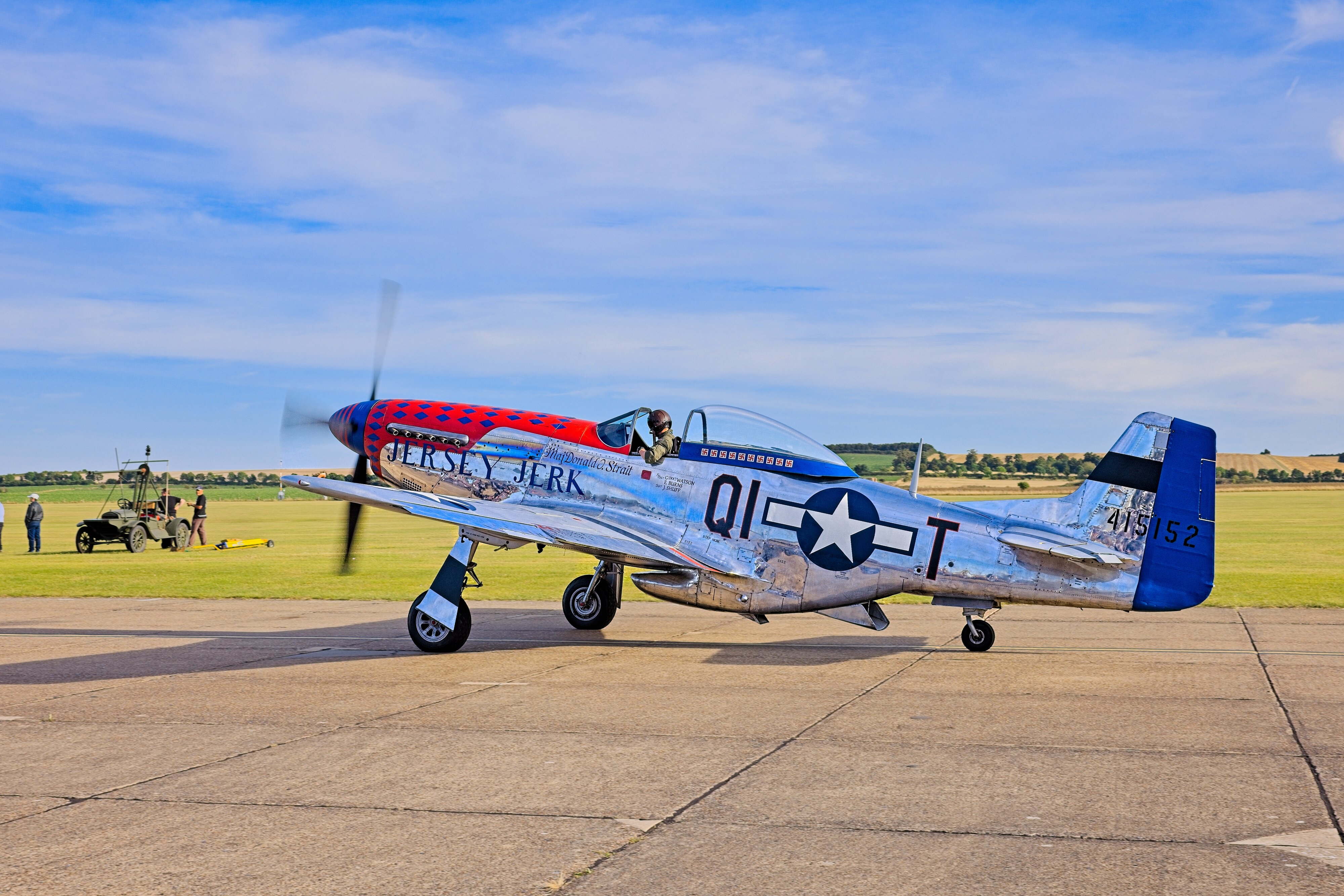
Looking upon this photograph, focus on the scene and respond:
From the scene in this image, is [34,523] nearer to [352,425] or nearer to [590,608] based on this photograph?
[352,425]

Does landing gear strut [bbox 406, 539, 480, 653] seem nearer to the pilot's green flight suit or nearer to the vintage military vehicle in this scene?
the pilot's green flight suit

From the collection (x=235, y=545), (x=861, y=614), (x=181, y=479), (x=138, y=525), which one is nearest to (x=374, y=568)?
(x=235, y=545)

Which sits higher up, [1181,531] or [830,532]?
[1181,531]

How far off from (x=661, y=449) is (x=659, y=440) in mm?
137

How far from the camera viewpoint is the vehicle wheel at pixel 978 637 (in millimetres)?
13023

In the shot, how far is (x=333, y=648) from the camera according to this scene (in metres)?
13.8

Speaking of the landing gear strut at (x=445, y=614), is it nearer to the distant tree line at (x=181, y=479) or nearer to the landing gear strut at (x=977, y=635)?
the landing gear strut at (x=977, y=635)

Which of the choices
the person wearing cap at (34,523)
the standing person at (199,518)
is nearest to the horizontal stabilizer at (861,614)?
the standing person at (199,518)

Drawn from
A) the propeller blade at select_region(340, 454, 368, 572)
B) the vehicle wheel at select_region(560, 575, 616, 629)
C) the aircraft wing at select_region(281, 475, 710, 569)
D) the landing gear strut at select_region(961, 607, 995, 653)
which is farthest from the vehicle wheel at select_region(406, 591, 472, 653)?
the landing gear strut at select_region(961, 607, 995, 653)

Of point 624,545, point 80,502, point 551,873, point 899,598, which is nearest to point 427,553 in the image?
point 899,598

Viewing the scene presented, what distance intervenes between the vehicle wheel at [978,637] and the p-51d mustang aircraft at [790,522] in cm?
2

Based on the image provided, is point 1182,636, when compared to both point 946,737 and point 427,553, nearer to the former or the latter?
point 946,737

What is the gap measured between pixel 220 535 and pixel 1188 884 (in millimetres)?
48547

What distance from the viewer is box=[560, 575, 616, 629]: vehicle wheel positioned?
15469 millimetres
